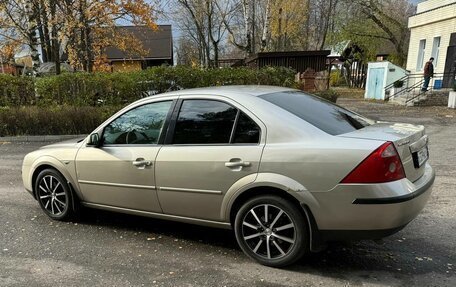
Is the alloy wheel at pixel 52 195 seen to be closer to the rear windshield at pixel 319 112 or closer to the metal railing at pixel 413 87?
the rear windshield at pixel 319 112

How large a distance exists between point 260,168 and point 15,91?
1162cm

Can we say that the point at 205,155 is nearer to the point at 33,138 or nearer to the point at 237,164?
the point at 237,164

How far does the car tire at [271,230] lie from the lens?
3.45 meters

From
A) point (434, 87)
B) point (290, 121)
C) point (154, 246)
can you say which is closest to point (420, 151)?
point (290, 121)

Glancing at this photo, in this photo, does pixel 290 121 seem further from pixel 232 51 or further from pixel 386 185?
pixel 232 51

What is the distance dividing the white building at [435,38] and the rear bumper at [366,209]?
840 inches

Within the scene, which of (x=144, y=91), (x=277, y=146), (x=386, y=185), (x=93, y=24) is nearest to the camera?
(x=386, y=185)

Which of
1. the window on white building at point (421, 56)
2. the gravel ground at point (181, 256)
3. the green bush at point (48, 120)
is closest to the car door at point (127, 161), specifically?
the gravel ground at point (181, 256)

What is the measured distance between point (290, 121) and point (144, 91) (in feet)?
31.6

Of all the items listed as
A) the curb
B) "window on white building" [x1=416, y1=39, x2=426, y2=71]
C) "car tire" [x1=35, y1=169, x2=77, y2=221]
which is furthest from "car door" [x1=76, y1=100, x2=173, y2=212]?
"window on white building" [x1=416, y1=39, x2=426, y2=71]

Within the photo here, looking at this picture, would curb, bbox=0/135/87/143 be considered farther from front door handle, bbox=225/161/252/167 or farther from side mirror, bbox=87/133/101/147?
front door handle, bbox=225/161/252/167

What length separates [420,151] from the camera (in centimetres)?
366

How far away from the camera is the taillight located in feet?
10.3

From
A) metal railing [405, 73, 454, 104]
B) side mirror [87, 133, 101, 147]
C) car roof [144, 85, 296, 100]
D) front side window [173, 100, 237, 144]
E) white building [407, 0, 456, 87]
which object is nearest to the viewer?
front side window [173, 100, 237, 144]
